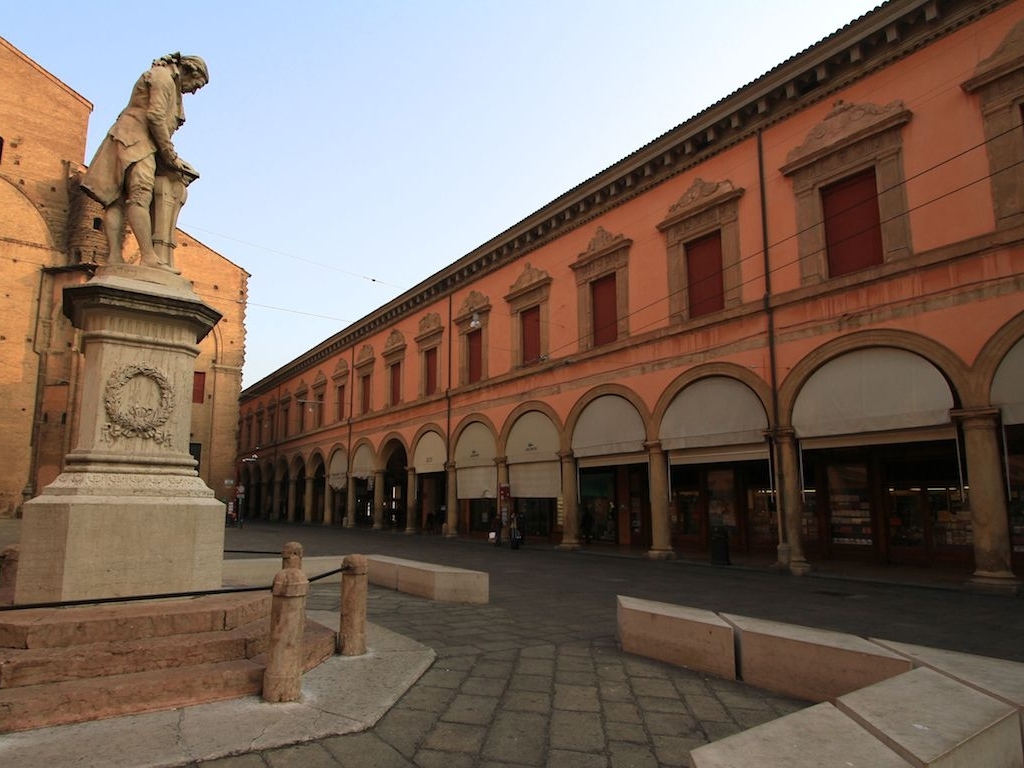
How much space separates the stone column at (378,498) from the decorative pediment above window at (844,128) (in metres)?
21.5

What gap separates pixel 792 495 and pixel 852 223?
5.49 metres

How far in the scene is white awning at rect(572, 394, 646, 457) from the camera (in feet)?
54.6

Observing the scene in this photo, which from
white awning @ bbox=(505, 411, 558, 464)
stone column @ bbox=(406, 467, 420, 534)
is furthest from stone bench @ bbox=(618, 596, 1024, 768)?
stone column @ bbox=(406, 467, 420, 534)

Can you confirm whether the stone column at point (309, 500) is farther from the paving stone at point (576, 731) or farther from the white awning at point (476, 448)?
the paving stone at point (576, 731)

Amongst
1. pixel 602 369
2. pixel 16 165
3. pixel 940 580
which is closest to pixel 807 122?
pixel 602 369

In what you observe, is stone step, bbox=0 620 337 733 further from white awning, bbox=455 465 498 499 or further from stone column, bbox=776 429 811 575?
white awning, bbox=455 465 498 499

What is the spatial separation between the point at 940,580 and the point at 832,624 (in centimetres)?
541

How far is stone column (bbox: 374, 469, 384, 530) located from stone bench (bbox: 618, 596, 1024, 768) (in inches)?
992

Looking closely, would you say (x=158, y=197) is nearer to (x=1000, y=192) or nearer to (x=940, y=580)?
(x=1000, y=192)

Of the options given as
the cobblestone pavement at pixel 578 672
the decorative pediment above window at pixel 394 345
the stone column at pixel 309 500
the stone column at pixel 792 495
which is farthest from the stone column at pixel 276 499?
the stone column at pixel 792 495

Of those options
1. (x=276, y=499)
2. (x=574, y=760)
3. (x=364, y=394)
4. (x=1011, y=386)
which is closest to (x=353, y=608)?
(x=574, y=760)

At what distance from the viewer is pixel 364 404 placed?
103 feet

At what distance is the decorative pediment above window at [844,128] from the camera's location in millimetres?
12016

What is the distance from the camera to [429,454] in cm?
2567
